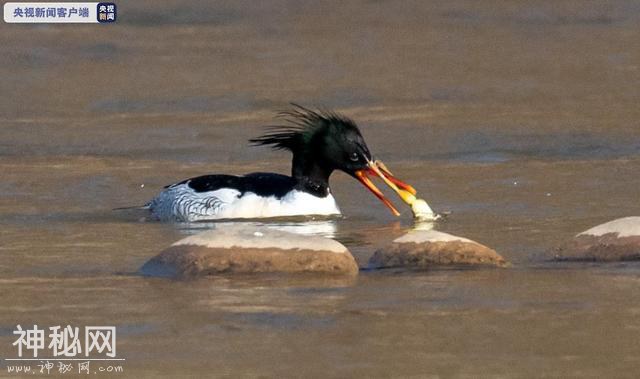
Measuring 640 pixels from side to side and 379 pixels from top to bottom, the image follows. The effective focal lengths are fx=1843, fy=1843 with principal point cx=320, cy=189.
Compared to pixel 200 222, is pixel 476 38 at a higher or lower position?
higher

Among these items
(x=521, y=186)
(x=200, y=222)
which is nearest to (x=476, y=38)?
(x=521, y=186)

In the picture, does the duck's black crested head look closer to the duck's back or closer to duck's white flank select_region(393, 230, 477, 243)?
the duck's back

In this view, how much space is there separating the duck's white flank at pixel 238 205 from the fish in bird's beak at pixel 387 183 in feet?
1.08

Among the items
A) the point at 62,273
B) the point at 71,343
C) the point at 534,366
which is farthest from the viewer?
the point at 62,273

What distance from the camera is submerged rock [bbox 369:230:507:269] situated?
10250 millimetres

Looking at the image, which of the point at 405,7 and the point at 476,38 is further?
the point at 405,7

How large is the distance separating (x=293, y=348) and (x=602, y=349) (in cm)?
137

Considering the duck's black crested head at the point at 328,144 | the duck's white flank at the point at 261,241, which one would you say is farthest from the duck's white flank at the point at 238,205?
the duck's white flank at the point at 261,241

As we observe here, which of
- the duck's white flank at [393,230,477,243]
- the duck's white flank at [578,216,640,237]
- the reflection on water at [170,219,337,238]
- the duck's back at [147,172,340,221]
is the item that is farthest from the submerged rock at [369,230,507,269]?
the duck's back at [147,172,340,221]

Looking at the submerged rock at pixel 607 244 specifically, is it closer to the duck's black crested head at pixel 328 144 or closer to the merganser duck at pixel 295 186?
the merganser duck at pixel 295 186

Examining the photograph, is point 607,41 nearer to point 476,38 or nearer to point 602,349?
point 476,38

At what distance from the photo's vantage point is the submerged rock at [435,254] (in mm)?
10250

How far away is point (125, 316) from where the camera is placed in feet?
29.5

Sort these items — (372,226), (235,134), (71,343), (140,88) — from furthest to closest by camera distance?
1. (140,88)
2. (235,134)
3. (372,226)
4. (71,343)
